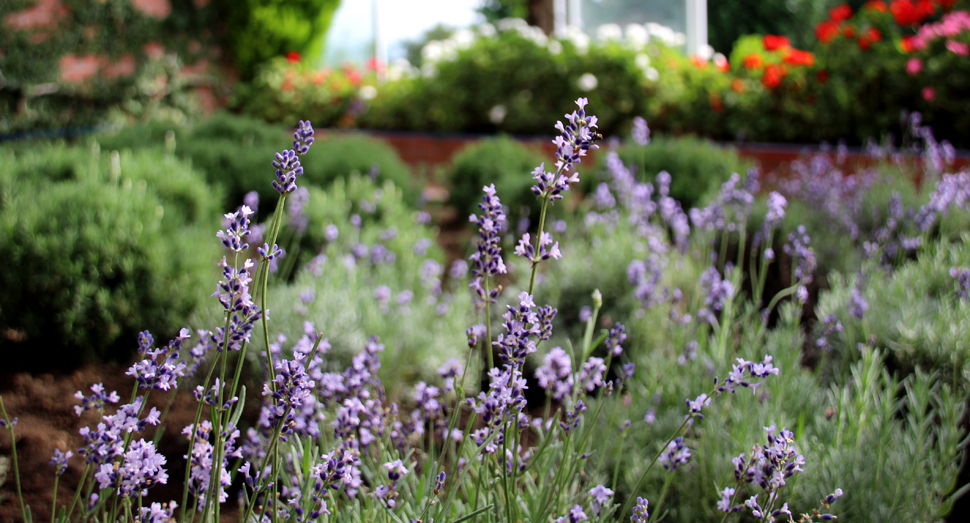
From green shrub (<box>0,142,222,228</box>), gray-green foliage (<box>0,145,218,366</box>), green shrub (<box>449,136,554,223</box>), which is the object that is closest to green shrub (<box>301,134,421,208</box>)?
green shrub (<box>449,136,554,223</box>)

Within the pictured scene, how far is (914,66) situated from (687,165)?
287 centimetres

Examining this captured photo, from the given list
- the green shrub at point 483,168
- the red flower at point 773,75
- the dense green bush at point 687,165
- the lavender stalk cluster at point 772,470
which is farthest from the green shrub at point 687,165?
the lavender stalk cluster at point 772,470

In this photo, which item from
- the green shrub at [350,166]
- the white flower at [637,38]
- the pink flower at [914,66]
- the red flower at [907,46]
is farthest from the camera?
the white flower at [637,38]

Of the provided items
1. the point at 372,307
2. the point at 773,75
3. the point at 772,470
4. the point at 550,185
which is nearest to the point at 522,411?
the point at 772,470

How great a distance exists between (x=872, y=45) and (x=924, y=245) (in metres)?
4.56

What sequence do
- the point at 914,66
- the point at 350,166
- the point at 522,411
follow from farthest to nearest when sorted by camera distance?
the point at 914,66
the point at 350,166
the point at 522,411

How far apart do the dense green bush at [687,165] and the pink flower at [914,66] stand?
2.37 meters

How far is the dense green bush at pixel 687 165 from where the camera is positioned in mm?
4629

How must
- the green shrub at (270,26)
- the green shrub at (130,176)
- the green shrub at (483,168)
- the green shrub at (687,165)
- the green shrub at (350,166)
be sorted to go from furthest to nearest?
the green shrub at (270,26) → the green shrub at (483,168) → the green shrub at (350,166) → the green shrub at (687,165) → the green shrub at (130,176)

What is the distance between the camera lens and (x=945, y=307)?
2.34 m

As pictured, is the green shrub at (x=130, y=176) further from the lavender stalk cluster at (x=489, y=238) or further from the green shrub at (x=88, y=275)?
the lavender stalk cluster at (x=489, y=238)

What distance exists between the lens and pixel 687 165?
4777 mm

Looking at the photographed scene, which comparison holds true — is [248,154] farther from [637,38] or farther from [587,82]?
[637,38]

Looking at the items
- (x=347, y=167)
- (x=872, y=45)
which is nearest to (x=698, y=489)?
(x=347, y=167)
